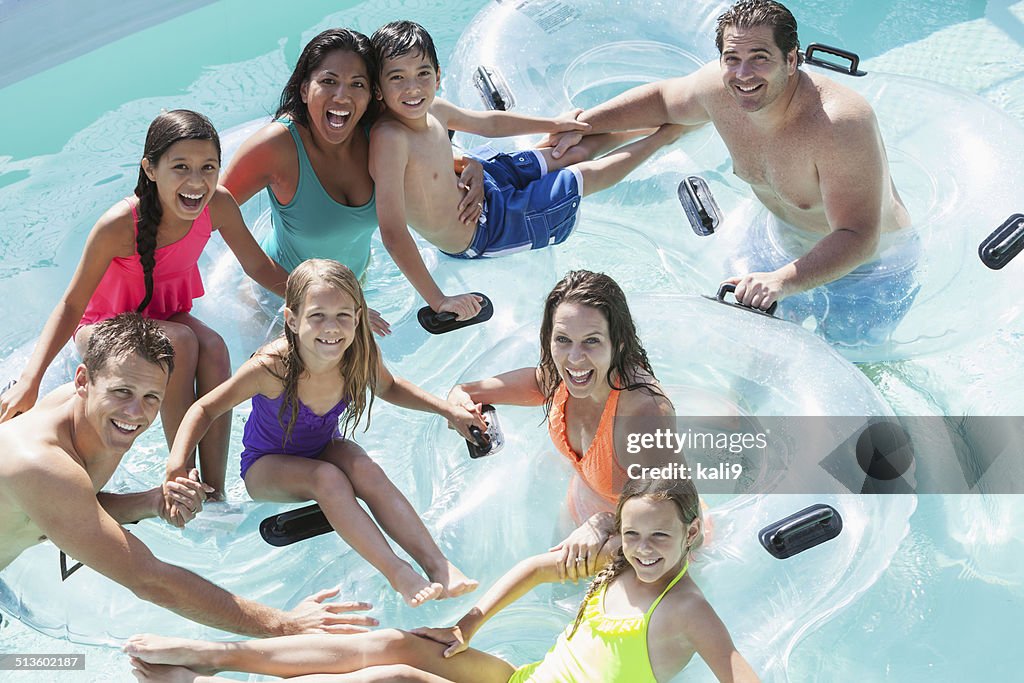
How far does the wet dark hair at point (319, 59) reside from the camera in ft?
9.91

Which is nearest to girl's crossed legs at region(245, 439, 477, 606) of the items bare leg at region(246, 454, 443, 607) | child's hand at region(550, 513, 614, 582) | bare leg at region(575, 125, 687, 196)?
bare leg at region(246, 454, 443, 607)

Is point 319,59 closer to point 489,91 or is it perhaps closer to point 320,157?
point 320,157

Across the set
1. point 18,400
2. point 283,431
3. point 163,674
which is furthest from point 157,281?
point 163,674

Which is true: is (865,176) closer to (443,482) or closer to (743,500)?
(743,500)

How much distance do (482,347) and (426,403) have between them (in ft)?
2.70

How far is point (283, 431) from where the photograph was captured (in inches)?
107

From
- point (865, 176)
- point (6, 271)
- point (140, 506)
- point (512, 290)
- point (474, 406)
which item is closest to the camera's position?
point (140, 506)

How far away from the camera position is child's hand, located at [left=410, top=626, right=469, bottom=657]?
251 centimetres

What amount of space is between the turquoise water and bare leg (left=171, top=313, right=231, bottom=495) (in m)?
0.15

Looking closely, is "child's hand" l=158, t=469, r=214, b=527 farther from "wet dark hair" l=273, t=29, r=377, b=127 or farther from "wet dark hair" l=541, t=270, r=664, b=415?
"wet dark hair" l=273, t=29, r=377, b=127

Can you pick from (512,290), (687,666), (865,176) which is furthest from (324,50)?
(687,666)

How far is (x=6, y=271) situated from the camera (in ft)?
13.6

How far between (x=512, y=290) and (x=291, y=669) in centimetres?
151

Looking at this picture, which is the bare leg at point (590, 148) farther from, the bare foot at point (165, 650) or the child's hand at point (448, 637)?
the bare foot at point (165, 650)
